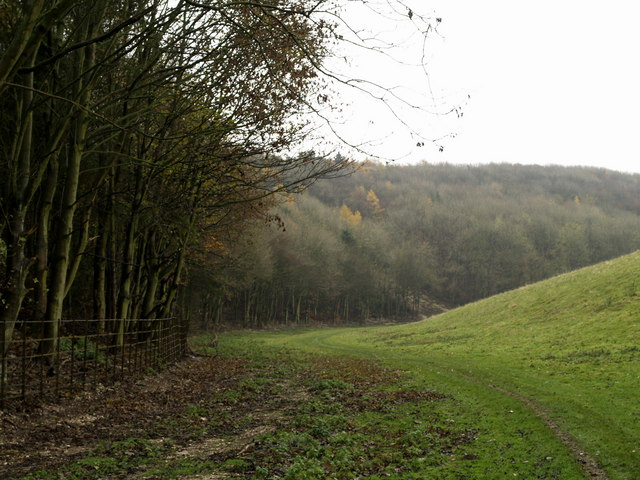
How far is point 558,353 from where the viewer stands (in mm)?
26844

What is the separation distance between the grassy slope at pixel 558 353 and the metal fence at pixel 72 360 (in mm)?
10447

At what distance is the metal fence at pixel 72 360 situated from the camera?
41.2ft

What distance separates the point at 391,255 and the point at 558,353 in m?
75.4

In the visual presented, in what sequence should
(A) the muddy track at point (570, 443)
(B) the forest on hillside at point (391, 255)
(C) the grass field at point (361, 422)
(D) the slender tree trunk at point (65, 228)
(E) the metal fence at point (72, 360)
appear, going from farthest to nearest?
(B) the forest on hillside at point (391, 255)
(D) the slender tree trunk at point (65, 228)
(E) the metal fence at point (72, 360)
(A) the muddy track at point (570, 443)
(C) the grass field at point (361, 422)

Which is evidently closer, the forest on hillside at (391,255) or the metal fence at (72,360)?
the metal fence at (72,360)

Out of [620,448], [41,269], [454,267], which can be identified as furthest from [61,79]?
[454,267]

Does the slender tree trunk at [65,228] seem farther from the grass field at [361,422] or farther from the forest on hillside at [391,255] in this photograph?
the forest on hillside at [391,255]

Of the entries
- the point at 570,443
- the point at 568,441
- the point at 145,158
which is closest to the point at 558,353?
the point at 568,441

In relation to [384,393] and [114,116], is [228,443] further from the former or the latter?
[114,116]

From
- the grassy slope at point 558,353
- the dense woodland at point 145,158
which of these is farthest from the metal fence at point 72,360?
the grassy slope at point 558,353

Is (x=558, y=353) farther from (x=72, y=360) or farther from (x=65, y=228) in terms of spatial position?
(x=65, y=228)

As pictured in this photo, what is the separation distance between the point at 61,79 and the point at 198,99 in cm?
426

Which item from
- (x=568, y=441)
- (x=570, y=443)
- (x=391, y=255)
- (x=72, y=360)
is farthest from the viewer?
(x=391, y=255)

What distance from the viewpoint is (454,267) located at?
12131 cm
